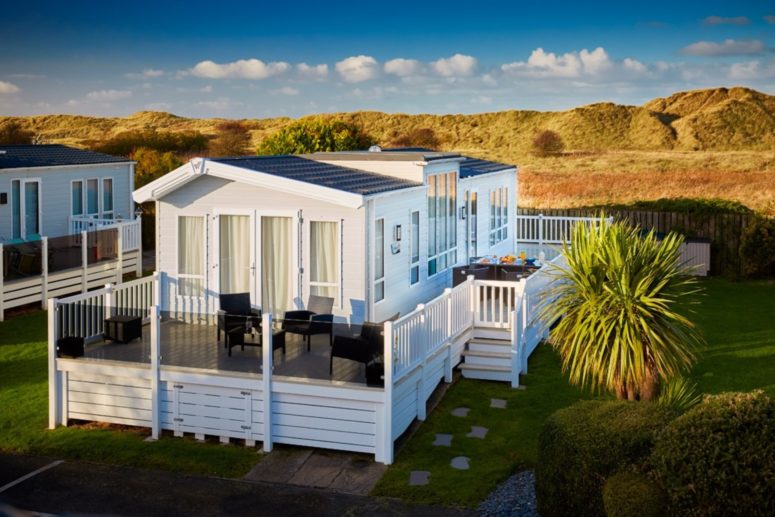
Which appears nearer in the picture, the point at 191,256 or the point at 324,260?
the point at 324,260

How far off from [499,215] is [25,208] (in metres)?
11.8

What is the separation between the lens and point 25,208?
2352 centimetres

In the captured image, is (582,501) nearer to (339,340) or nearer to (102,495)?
(339,340)

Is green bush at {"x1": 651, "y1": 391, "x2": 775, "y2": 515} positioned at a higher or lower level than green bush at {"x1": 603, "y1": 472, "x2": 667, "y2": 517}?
higher

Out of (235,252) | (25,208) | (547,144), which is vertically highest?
(547,144)

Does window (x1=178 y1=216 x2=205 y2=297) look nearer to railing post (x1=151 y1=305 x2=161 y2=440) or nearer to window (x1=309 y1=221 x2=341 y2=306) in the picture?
window (x1=309 y1=221 x2=341 y2=306)

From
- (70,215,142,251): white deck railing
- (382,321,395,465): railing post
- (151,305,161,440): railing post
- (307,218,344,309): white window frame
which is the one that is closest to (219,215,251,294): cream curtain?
(307,218,344,309): white window frame

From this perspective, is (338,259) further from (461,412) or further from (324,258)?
(461,412)

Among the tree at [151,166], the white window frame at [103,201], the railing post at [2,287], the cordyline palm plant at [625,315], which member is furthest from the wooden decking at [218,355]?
the tree at [151,166]

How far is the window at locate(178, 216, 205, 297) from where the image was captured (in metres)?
14.7

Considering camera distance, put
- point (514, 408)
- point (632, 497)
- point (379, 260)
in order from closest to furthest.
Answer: point (632, 497), point (514, 408), point (379, 260)

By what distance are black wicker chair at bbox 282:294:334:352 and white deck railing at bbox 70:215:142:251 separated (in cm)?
1004

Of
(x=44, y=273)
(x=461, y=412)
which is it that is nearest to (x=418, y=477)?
(x=461, y=412)

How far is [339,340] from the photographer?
1114cm
